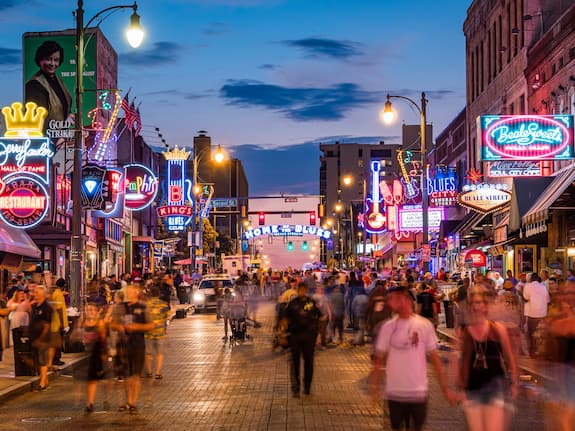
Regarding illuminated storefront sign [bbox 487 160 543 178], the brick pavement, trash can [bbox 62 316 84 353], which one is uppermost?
illuminated storefront sign [bbox 487 160 543 178]

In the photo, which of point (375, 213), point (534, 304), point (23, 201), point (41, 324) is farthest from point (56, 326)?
point (375, 213)

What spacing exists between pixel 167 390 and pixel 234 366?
3990 millimetres

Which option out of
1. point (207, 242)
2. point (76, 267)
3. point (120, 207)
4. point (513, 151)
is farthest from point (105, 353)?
point (207, 242)

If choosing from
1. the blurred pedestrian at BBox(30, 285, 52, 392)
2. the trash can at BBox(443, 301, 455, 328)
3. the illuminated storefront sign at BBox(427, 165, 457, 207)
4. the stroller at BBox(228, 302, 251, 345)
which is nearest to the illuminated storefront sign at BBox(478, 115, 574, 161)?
the trash can at BBox(443, 301, 455, 328)

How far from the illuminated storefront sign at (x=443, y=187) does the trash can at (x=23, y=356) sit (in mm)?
Result: 38572

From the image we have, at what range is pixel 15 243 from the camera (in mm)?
29328

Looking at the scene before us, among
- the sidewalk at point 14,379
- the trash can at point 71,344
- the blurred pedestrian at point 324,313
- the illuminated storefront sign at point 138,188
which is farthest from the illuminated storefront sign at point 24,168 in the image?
the illuminated storefront sign at point 138,188

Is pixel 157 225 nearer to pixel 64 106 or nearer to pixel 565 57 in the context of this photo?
pixel 64 106

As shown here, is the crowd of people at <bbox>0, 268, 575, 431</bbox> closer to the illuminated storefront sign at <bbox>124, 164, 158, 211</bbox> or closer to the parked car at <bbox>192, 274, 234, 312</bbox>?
the parked car at <bbox>192, 274, 234, 312</bbox>

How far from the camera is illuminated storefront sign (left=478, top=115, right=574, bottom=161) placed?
107ft

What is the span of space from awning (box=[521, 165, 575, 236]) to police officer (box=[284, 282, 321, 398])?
13.8 meters

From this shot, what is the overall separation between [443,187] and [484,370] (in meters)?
46.1

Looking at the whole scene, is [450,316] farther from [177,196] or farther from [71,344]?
[177,196]

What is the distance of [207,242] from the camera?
3895 inches
